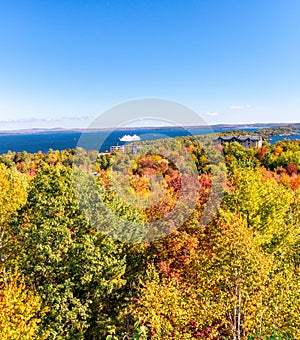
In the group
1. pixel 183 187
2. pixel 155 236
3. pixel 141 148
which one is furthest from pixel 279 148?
pixel 155 236

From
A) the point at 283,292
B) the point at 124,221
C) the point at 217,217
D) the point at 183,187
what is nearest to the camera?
the point at 283,292

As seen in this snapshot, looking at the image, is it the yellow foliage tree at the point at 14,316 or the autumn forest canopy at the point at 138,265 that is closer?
the yellow foliage tree at the point at 14,316

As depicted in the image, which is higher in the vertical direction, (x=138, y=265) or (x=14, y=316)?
(x=14, y=316)

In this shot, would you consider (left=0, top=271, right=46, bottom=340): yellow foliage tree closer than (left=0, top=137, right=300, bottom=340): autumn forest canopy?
Yes

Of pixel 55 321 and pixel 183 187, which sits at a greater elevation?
pixel 183 187

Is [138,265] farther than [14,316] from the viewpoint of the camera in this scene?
Yes

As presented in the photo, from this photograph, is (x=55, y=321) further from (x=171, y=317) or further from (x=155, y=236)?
(x=155, y=236)

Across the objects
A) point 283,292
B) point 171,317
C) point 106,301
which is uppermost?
point 283,292

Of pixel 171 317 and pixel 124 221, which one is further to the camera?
pixel 124 221
